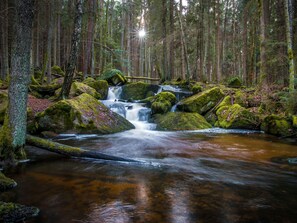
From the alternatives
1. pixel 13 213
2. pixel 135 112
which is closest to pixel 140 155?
pixel 13 213

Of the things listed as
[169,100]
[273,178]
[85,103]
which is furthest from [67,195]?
[169,100]

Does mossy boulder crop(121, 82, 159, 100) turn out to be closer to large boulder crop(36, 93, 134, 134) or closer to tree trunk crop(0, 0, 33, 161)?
large boulder crop(36, 93, 134, 134)

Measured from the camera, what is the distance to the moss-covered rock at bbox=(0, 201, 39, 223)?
335 centimetres

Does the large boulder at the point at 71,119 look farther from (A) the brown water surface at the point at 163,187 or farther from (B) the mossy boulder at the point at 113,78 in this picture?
(B) the mossy boulder at the point at 113,78

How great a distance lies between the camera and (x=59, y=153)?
690 cm

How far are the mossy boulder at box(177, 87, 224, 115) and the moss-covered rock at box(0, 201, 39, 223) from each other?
512 inches

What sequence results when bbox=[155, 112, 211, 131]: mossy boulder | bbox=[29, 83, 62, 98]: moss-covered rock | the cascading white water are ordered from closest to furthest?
bbox=[155, 112, 211, 131]: mossy boulder → the cascading white water → bbox=[29, 83, 62, 98]: moss-covered rock

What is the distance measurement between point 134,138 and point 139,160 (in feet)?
12.7

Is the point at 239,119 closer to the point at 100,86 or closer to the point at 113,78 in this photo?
the point at 100,86

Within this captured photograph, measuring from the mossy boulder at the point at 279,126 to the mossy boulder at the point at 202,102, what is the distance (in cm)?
395

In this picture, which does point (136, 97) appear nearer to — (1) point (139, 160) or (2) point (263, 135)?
(2) point (263, 135)

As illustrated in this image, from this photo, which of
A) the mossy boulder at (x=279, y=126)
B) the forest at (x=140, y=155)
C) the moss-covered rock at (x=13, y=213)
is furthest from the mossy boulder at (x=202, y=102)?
the moss-covered rock at (x=13, y=213)

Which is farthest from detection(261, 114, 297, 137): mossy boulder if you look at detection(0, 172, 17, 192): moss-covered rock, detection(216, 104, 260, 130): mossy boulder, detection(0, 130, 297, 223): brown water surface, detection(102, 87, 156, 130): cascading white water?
detection(0, 172, 17, 192): moss-covered rock

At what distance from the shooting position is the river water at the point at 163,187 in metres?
3.89
